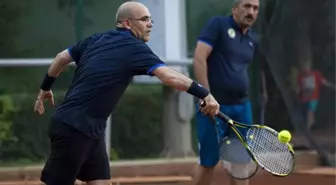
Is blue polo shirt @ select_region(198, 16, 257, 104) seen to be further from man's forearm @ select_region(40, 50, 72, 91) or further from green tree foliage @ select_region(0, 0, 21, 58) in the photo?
green tree foliage @ select_region(0, 0, 21, 58)

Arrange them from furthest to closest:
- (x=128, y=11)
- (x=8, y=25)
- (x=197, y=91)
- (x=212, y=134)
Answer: (x=8, y=25)
(x=212, y=134)
(x=128, y=11)
(x=197, y=91)

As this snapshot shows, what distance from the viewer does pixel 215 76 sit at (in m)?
7.57

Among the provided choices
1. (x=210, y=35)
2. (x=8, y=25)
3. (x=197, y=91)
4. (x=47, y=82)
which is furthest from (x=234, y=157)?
(x=8, y=25)

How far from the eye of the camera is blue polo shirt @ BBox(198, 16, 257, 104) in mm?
7523

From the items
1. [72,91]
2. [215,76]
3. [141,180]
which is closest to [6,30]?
[141,180]

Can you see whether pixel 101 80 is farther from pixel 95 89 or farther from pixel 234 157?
pixel 234 157

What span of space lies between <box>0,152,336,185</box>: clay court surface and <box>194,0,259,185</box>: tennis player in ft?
5.16

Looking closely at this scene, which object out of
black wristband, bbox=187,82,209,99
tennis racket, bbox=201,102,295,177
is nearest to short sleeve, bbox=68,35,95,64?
black wristband, bbox=187,82,209,99

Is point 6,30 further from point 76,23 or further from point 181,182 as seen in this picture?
point 181,182

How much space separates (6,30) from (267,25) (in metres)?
3.15

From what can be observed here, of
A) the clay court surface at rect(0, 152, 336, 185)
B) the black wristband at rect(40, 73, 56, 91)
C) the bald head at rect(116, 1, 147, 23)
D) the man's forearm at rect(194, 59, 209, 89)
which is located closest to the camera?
the bald head at rect(116, 1, 147, 23)

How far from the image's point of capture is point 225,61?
24.8ft

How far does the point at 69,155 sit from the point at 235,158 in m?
1.91

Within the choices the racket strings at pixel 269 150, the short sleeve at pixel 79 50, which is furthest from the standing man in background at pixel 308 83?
the short sleeve at pixel 79 50
